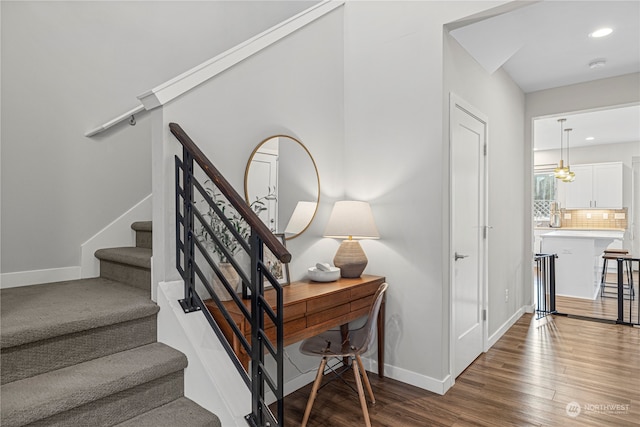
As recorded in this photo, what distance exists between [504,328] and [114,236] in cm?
379

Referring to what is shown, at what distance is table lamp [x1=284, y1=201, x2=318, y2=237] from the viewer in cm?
261

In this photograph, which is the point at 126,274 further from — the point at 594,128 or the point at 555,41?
the point at 594,128

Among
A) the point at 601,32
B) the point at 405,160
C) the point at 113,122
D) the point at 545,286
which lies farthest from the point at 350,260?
the point at 545,286

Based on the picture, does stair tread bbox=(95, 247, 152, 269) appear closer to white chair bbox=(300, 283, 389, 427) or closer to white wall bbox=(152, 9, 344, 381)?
white wall bbox=(152, 9, 344, 381)

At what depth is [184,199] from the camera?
1.84 m

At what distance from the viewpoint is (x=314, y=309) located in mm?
2186

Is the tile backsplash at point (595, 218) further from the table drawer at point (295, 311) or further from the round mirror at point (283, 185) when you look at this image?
the table drawer at point (295, 311)

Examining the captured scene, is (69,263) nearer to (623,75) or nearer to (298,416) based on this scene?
(298,416)

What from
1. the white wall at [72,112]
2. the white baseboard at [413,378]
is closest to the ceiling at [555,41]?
the white wall at [72,112]

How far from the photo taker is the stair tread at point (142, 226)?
2.66 meters

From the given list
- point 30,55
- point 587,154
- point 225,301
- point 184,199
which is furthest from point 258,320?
point 587,154

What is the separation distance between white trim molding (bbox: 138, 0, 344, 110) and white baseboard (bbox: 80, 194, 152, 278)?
1224mm

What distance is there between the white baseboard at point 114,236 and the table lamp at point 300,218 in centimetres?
123

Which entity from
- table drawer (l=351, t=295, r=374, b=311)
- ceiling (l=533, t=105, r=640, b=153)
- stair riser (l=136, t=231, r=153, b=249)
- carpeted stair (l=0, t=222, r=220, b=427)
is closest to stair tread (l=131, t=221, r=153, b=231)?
stair riser (l=136, t=231, r=153, b=249)
